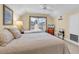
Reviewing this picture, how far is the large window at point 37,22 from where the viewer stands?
1.98 m

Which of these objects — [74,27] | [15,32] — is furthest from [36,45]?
[74,27]

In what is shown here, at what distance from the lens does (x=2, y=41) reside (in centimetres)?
177

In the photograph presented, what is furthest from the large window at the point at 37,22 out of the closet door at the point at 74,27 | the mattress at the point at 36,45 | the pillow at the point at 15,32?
the closet door at the point at 74,27

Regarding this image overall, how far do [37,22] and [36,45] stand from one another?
0.41 metres

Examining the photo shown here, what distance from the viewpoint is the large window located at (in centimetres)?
198

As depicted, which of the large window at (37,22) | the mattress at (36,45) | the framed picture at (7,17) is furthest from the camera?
the framed picture at (7,17)

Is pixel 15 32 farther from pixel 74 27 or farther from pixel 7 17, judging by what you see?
pixel 74 27

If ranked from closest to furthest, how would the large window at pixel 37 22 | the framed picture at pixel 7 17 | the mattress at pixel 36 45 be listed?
the mattress at pixel 36 45 → the large window at pixel 37 22 → the framed picture at pixel 7 17

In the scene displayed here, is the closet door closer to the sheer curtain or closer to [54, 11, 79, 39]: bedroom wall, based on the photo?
[54, 11, 79, 39]: bedroom wall

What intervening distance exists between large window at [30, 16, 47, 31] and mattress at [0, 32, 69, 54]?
0.16 m

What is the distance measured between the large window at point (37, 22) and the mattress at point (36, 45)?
0.16m

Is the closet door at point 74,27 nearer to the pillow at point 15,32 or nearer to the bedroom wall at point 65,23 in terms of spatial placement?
the bedroom wall at point 65,23

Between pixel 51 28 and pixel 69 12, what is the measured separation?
16.7 inches
